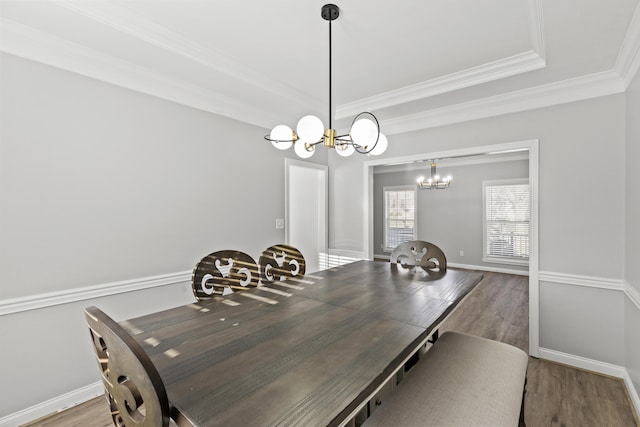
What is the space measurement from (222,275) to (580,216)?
9.91 feet

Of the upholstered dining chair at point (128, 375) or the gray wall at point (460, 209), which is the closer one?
the upholstered dining chair at point (128, 375)

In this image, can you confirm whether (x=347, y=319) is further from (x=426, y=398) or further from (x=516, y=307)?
(x=516, y=307)

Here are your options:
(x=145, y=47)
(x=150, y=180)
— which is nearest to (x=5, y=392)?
(x=150, y=180)

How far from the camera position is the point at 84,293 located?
216 cm

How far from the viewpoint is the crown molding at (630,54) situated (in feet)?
5.90

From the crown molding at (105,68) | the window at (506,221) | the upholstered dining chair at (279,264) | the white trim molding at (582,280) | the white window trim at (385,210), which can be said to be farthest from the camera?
the white window trim at (385,210)

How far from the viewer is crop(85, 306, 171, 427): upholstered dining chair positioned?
2.41 ft

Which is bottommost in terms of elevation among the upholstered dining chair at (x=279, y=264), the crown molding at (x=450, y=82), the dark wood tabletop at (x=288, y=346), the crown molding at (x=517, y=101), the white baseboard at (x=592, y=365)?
the white baseboard at (x=592, y=365)

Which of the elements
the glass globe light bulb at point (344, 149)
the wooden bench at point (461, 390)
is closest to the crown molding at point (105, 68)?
the glass globe light bulb at point (344, 149)

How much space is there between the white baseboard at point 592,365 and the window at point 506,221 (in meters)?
4.03

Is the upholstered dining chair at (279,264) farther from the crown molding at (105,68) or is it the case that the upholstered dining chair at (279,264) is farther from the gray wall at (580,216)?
the gray wall at (580,216)

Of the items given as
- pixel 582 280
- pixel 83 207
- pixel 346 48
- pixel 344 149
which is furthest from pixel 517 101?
pixel 83 207

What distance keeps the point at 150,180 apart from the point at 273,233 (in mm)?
1454

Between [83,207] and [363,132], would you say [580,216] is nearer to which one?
[363,132]
